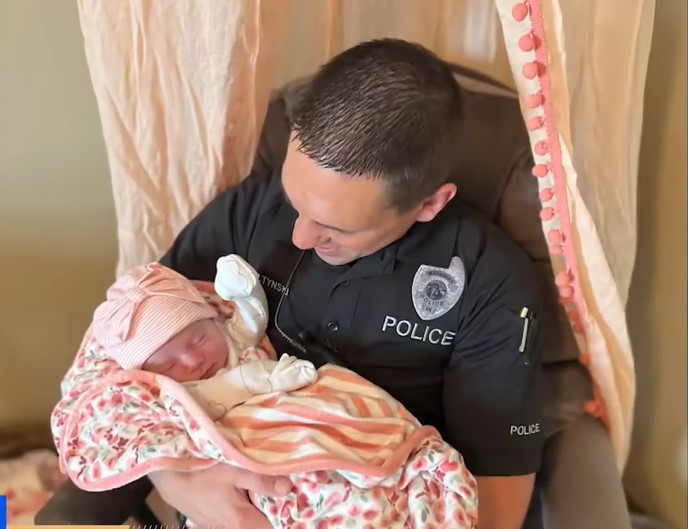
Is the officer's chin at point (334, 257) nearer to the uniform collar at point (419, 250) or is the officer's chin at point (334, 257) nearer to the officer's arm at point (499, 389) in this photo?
the uniform collar at point (419, 250)

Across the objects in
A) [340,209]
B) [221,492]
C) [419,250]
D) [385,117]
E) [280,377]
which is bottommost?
[221,492]

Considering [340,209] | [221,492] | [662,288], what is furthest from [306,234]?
[662,288]

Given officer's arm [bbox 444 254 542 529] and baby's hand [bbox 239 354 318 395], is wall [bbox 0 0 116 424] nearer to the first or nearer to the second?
baby's hand [bbox 239 354 318 395]

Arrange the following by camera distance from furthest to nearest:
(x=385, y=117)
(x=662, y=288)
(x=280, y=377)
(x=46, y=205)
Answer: (x=662, y=288) → (x=46, y=205) → (x=280, y=377) → (x=385, y=117)

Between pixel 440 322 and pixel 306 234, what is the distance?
0.79ft

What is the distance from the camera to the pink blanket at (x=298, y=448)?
3.27 feet

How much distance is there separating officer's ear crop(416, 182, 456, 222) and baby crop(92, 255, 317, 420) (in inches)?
9.5

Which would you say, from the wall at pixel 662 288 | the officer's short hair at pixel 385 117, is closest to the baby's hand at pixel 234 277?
the officer's short hair at pixel 385 117

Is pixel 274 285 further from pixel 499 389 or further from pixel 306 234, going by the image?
pixel 499 389

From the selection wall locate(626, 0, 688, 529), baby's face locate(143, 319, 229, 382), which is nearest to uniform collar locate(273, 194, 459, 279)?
baby's face locate(143, 319, 229, 382)

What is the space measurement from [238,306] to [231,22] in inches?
15.1

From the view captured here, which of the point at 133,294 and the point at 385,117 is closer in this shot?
the point at 385,117

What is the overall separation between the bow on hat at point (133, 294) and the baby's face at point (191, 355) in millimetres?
42

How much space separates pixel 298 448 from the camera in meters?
1.01
